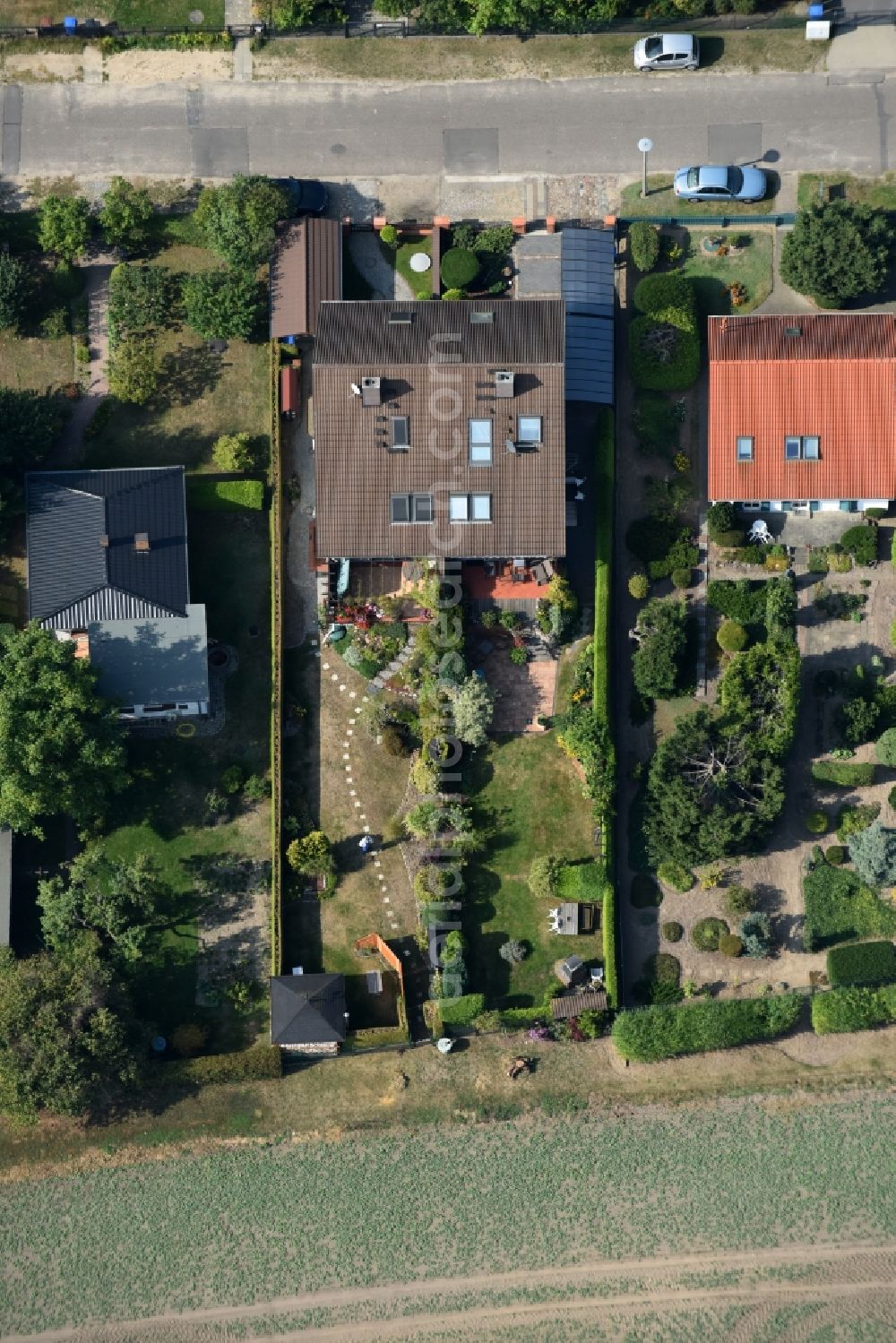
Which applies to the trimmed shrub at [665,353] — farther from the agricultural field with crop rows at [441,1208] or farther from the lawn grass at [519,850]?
the agricultural field with crop rows at [441,1208]

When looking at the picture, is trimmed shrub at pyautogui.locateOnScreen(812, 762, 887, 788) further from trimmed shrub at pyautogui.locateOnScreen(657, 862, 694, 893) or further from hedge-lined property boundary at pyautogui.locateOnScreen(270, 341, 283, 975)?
hedge-lined property boundary at pyautogui.locateOnScreen(270, 341, 283, 975)

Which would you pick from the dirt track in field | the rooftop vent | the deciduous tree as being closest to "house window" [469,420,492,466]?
the rooftop vent

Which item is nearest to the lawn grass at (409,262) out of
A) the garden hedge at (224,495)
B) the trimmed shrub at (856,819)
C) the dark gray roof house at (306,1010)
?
the garden hedge at (224,495)

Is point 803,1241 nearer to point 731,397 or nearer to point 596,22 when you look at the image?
point 731,397

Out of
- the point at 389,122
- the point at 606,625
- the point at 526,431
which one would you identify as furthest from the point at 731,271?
the point at 606,625

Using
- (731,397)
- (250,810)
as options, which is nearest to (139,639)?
(250,810)

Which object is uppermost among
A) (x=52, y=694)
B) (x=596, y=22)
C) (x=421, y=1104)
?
(x=596, y=22)
